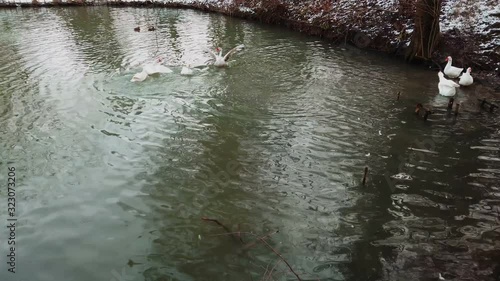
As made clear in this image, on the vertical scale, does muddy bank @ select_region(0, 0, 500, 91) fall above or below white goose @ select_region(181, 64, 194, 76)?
above

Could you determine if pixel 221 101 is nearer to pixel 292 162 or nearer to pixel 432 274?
pixel 292 162

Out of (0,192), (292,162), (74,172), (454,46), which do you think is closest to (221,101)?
(292,162)

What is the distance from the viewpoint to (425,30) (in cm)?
1461

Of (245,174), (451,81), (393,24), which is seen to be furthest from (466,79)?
(245,174)

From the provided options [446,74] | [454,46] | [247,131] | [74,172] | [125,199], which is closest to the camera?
[125,199]

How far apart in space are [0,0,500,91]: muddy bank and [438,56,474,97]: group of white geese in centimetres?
81

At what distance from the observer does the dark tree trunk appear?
46.3ft

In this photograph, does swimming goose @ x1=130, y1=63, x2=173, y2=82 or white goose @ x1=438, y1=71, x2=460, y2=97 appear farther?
swimming goose @ x1=130, y1=63, x2=173, y2=82

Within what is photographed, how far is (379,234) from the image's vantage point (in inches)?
237

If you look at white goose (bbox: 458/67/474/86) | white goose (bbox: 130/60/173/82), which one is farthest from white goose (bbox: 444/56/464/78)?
white goose (bbox: 130/60/173/82)

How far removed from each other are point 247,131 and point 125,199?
3.64m

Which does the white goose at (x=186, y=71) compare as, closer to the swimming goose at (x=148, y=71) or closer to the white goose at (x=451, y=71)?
the swimming goose at (x=148, y=71)

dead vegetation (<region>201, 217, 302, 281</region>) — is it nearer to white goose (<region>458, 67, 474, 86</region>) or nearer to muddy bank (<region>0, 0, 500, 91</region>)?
white goose (<region>458, 67, 474, 86</region>)

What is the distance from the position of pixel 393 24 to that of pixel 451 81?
243 inches
